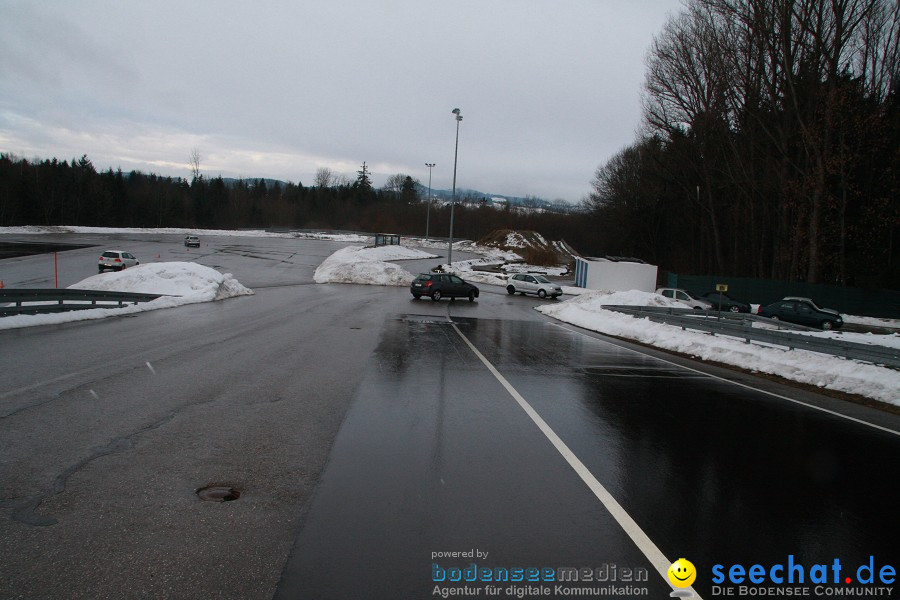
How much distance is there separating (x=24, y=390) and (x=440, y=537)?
7214 millimetres

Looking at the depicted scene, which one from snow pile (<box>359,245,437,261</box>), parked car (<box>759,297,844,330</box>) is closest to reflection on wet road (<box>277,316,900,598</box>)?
parked car (<box>759,297,844,330</box>)

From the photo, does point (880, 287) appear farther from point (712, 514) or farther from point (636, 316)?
point (712, 514)

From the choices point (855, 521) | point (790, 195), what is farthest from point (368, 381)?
point (790, 195)

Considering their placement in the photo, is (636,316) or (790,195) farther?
(790,195)

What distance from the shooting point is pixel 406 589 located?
350 cm

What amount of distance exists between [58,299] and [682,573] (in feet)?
63.0

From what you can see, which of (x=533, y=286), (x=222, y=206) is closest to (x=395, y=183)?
(x=222, y=206)

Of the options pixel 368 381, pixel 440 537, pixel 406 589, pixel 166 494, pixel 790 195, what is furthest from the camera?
pixel 790 195

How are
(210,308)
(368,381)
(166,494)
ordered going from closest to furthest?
(166,494) → (368,381) → (210,308)

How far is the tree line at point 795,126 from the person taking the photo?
3219 centimetres

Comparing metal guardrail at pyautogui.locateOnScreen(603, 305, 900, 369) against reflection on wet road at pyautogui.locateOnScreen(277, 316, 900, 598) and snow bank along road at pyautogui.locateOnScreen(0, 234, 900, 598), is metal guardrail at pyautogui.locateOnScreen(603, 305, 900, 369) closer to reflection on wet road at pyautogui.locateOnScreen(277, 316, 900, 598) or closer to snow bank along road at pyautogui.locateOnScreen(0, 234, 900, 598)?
snow bank along road at pyautogui.locateOnScreen(0, 234, 900, 598)

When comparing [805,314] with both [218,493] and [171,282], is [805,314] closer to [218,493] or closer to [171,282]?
[218,493]

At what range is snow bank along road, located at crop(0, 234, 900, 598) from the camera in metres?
3.79

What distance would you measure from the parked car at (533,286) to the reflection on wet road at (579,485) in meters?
27.6
